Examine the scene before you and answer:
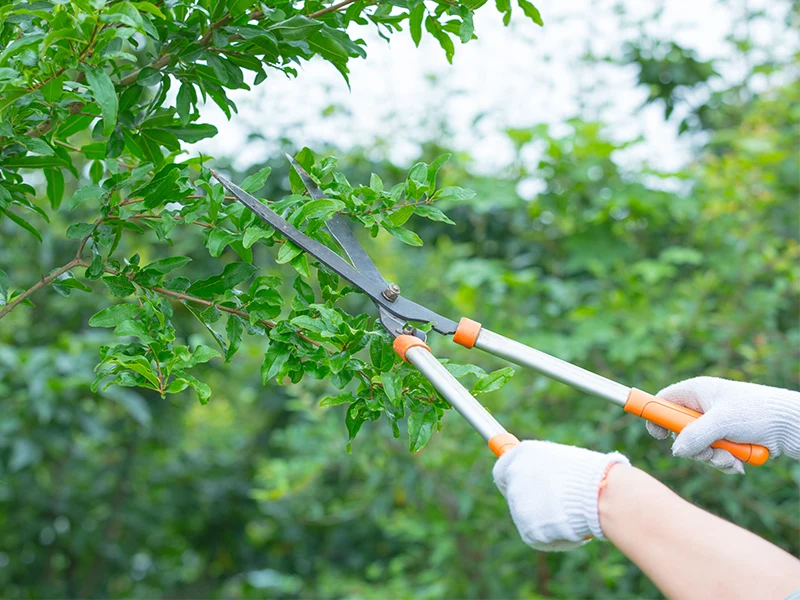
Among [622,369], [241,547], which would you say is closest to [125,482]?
[241,547]

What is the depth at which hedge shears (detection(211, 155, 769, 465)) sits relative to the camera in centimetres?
87

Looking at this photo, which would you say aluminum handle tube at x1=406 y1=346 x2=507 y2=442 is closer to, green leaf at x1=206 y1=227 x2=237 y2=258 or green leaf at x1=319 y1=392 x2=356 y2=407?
green leaf at x1=319 y1=392 x2=356 y2=407

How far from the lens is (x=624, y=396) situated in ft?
3.08

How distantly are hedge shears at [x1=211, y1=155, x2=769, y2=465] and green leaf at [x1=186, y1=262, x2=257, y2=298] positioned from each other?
88mm

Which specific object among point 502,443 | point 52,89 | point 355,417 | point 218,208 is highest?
point 52,89

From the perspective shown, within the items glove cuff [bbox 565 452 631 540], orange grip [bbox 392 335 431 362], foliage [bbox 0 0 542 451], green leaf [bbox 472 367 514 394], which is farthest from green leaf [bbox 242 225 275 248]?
glove cuff [bbox 565 452 631 540]

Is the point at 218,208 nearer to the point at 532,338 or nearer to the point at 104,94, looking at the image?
the point at 104,94

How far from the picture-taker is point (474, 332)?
1.02 m

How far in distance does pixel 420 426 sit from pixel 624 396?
252 millimetres

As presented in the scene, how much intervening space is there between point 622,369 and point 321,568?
1.94m

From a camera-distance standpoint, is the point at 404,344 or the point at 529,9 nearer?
the point at 404,344

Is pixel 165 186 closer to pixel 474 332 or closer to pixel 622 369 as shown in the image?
pixel 474 332

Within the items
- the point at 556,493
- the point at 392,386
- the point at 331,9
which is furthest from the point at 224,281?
the point at 556,493

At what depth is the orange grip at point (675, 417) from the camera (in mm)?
875
